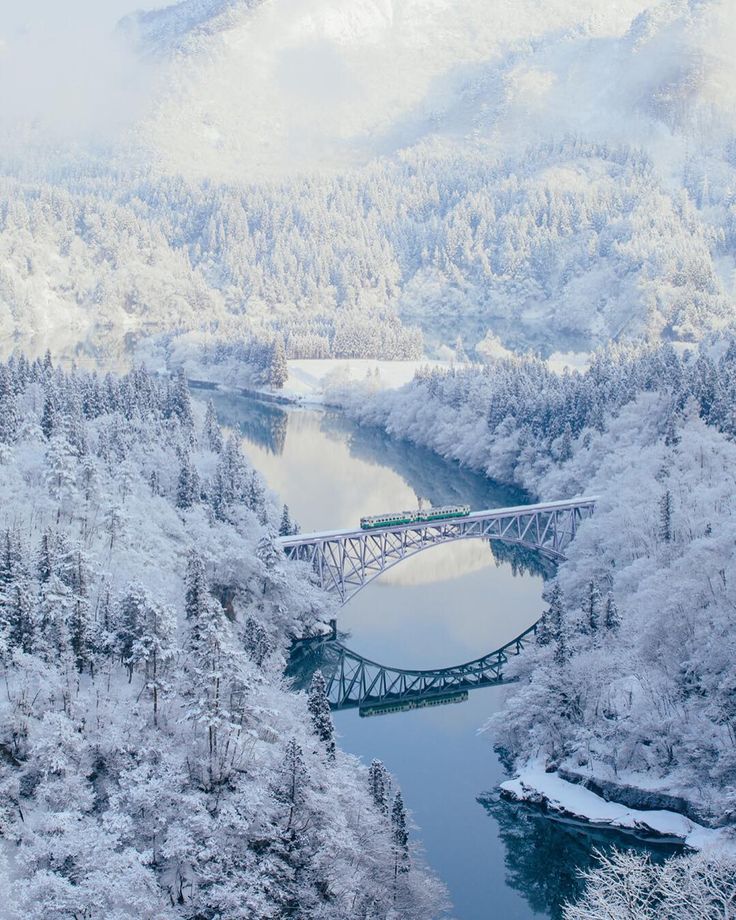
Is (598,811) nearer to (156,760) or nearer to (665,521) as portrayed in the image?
(156,760)

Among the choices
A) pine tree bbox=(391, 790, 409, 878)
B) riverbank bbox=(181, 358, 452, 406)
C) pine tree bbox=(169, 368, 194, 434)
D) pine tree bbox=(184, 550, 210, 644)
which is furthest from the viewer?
riverbank bbox=(181, 358, 452, 406)

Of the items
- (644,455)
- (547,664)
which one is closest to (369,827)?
(547,664)

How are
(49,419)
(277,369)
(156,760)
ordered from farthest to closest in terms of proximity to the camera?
(277,369)
(49,419)
(156,760)

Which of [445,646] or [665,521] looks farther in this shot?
[445,646]

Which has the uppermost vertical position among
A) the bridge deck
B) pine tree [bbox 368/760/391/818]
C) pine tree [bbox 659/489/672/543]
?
pine tree [bbox 659/489/672/543]

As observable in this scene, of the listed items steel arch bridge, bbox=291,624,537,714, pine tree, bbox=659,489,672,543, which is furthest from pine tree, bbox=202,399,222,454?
pine tree, bbox=659,489,672,543

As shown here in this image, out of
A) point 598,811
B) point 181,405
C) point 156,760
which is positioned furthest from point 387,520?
point 181,405

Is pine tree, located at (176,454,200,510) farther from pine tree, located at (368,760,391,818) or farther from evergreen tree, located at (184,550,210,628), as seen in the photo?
pine tree, located at (368,760,391,818)
